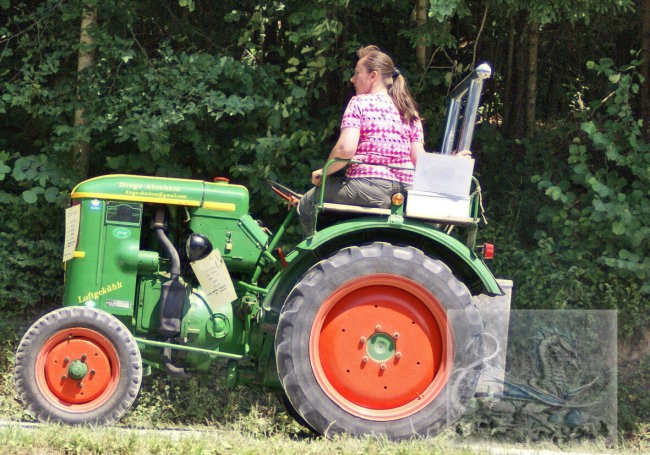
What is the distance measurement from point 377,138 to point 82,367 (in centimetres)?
193

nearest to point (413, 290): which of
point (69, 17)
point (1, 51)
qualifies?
point (69, 17)

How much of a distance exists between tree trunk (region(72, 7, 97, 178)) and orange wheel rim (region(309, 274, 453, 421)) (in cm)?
294

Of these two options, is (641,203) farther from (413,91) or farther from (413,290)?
Result: (413,290)

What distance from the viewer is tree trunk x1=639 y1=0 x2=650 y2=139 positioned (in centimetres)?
748

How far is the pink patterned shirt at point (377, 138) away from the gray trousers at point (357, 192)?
0.04m

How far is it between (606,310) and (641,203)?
2.68 ft

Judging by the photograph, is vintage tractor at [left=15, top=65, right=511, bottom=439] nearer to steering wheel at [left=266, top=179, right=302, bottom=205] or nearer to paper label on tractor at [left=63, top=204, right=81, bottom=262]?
paper label on tractor at [left=63, top=204, right=81, bottom=262]

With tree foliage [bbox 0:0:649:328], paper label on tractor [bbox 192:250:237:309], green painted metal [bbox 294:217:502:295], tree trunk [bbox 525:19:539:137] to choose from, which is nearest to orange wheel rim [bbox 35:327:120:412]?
paper label on tractor [bbox 192:250:237:309]

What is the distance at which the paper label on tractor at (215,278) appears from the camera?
16.6ft

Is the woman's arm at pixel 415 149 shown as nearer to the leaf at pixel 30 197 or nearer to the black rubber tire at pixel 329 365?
the black rubber tire at pixel 329 365

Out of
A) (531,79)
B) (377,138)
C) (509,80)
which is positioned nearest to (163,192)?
(377,138)

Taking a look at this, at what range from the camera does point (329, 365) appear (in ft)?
15.6

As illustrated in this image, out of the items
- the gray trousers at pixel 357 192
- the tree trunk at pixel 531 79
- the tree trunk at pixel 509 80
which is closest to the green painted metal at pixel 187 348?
the gray trousers at pixel 357 192

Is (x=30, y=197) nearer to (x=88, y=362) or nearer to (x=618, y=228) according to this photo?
(x=88, y=362)
